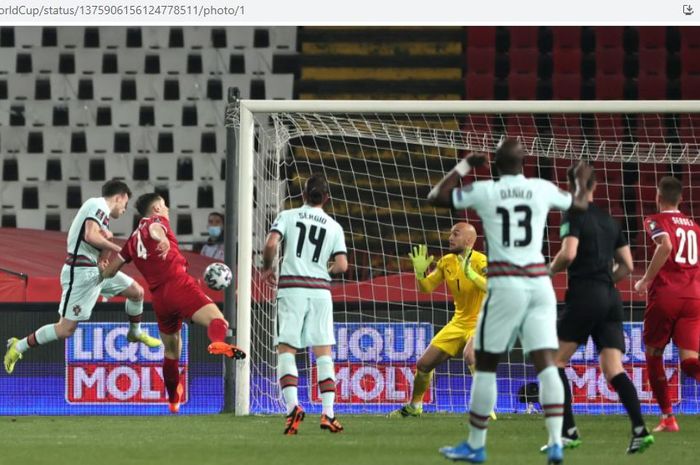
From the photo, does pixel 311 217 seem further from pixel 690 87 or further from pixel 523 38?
pixel 690 87

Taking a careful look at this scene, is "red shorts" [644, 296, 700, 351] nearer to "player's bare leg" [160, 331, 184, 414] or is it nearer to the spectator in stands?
"player's bare leg" [160, 331, 184, 414]

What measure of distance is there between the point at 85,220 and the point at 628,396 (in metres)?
4.70

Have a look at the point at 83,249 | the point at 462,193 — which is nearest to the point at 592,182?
the point at 462,193

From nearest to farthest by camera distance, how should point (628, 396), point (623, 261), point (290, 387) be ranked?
point (628, 396) → point (623, 261) → point (290, 387)

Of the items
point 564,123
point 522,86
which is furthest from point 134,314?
point 522,86

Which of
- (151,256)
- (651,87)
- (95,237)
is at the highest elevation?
(651,87)

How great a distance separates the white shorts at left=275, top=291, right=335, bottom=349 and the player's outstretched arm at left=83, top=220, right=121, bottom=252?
233cm

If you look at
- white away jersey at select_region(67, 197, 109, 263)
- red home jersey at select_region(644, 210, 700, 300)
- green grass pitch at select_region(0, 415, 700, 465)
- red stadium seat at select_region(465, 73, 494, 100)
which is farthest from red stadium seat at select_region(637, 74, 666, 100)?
white away jersey at select_region(67, 197, 109, 263)

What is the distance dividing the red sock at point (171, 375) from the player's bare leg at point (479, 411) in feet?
13.9

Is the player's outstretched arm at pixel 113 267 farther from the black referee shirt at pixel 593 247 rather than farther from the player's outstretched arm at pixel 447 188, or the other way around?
the player's outstretched arm at pixel 447 188

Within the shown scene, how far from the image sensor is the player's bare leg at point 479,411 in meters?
5.95

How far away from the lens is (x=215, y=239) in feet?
50.4

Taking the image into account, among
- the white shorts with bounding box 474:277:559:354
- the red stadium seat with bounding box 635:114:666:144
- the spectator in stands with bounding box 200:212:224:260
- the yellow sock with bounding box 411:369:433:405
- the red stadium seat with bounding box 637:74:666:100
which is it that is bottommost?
the yellow sock with bounding box 411:369:433:405

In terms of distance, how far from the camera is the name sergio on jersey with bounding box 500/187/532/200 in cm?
609
